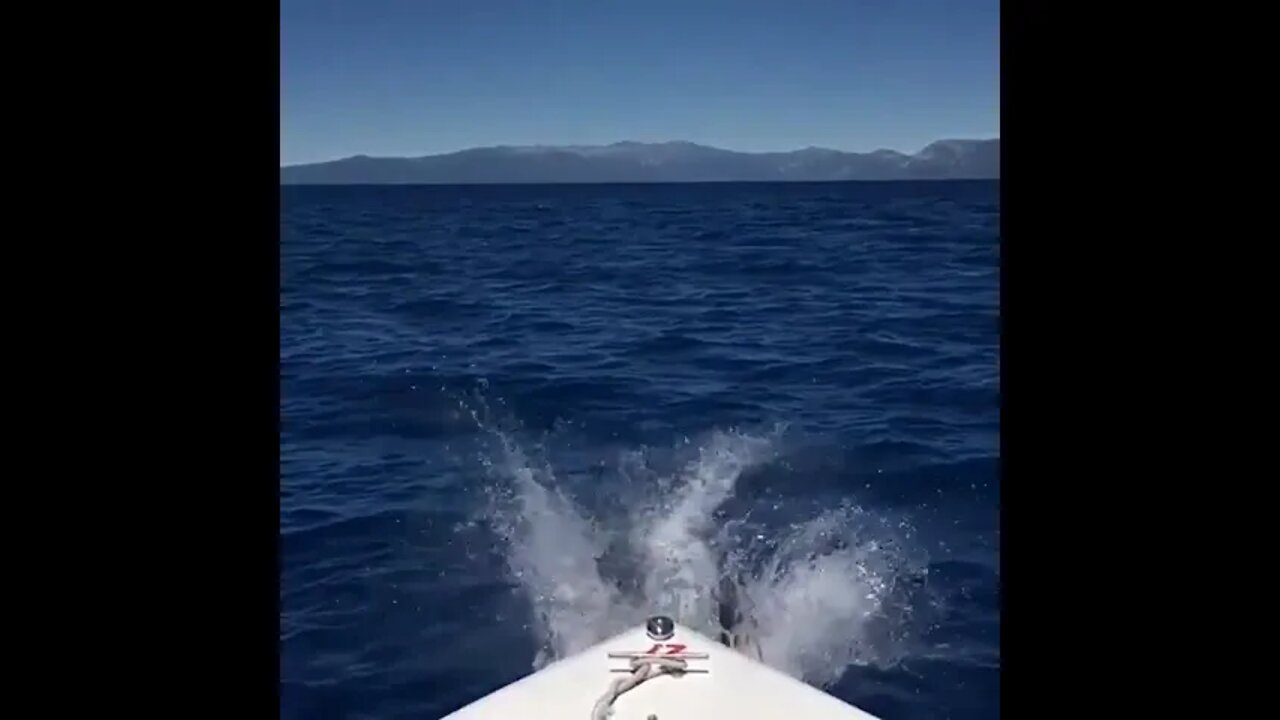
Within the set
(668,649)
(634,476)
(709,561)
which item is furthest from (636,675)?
(634,476)

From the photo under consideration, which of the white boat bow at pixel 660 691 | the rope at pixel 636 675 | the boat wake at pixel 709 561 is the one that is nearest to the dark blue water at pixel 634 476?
the boat wake at pixel 709 561

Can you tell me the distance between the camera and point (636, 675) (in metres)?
2.20

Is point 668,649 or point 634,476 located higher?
point 668,649

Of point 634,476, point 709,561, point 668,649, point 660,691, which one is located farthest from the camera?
point 634,476

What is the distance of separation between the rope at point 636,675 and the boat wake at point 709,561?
112 inches

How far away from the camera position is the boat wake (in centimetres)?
534

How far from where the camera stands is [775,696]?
2.17 metres

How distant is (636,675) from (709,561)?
3.88 meters

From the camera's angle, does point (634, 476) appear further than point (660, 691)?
Yes

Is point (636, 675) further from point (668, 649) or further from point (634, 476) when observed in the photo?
point (634, 476)

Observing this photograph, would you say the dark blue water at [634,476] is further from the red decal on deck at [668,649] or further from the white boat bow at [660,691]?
the red decal on deck at [668,649]
